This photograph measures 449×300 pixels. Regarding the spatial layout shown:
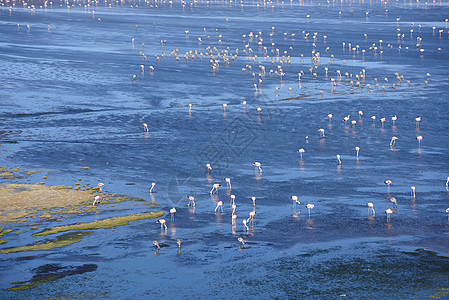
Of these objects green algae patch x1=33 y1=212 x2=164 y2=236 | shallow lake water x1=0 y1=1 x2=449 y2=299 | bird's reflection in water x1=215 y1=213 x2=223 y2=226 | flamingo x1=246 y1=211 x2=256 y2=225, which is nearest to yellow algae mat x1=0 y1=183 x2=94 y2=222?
shallow lake water x1=0 y1=1 x2=449 y2=299

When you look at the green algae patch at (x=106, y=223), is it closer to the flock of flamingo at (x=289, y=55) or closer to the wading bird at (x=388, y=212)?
the flock of flamingo at (x=289, y=55)

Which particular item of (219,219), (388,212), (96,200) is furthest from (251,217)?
(96,200)

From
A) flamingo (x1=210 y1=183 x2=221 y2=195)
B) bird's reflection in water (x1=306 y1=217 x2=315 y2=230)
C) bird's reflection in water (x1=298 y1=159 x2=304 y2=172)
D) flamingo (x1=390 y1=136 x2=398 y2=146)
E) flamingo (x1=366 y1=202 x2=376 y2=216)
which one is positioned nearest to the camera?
bird's reflection in water (x1=306 y1=217 x2=315 y2=230)

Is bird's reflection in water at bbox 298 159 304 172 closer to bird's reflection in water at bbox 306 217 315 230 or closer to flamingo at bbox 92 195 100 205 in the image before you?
bird's reflection in water at bbox 306 217 315 230

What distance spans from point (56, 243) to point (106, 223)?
2.55 meters

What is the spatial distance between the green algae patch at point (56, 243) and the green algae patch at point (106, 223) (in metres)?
0.53

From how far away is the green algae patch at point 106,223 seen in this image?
26875 millimetres

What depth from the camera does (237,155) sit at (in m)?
38.1

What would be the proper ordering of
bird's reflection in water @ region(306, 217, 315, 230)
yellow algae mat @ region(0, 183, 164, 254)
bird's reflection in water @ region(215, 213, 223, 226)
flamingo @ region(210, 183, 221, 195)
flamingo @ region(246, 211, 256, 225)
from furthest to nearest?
flamingo @ region(210, 183, 221, 195) → bird's reflection in water @ region(215, 213, 223, 226) → flamingo @ region(246, 211, 256, 225) → bird's reflection in water @ region(306, 217, 315, 230) → yellow algae mat @ region(0, 183, 164, 254)

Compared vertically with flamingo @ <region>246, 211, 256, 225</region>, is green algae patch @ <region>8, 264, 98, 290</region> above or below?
below

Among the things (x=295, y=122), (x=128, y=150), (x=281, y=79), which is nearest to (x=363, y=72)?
(x=281, y=79)

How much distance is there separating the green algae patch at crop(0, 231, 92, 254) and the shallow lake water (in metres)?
0.41

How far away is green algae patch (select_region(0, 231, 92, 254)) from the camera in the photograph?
984 inches

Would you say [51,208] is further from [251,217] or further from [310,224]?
[310,224]
